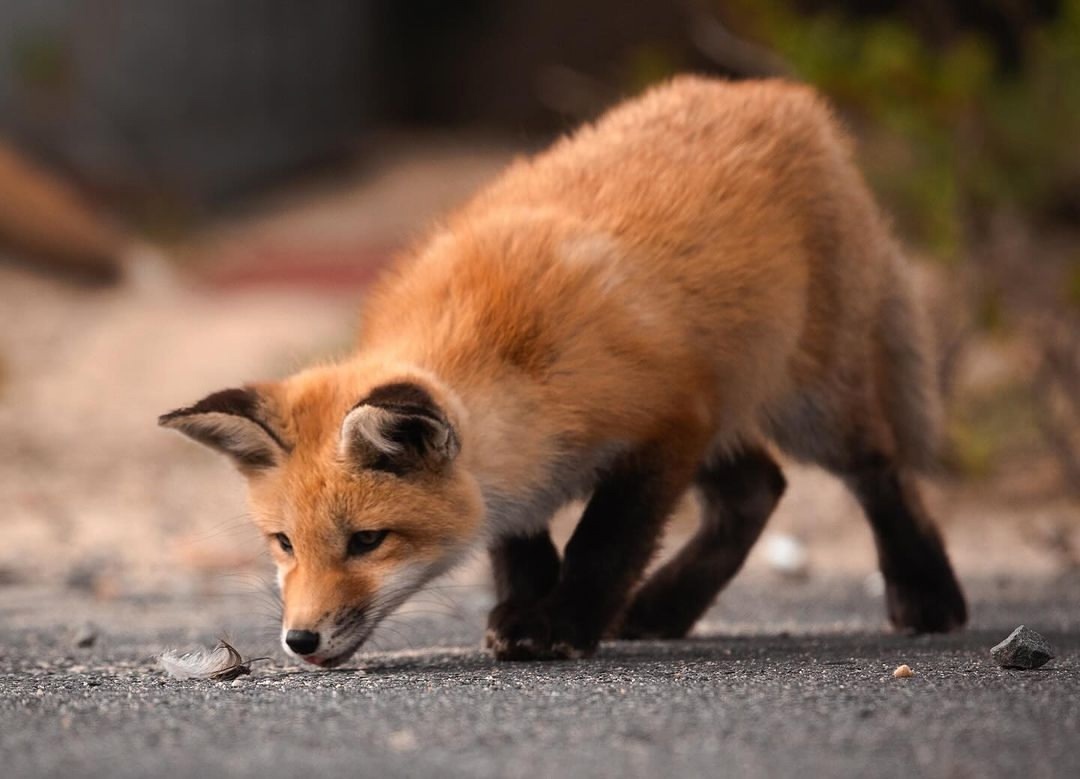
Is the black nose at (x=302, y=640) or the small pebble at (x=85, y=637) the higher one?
the black nose at (x=302, y=640)

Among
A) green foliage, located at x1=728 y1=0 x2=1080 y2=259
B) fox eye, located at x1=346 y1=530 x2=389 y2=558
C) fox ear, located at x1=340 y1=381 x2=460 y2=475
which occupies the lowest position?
fox eye, located at x1=346 y1=530 x2=389 y2=558

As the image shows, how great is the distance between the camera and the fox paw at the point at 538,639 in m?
4.25

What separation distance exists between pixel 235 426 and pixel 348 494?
43cm

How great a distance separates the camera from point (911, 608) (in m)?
5.32

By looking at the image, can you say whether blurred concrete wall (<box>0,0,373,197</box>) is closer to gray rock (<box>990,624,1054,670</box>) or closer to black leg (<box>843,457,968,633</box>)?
black leg (<box>843,457,968,633</box>)

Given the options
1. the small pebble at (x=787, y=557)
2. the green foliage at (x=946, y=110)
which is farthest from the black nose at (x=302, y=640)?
the green foliage at (x=946, y=110)

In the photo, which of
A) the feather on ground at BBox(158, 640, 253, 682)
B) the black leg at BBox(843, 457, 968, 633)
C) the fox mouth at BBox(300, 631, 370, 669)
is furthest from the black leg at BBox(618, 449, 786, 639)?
the feather on ground at BBox(158, 640, 253, 682)

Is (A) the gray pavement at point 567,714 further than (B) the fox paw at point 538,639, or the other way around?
(B) the fox paw at point 538,639

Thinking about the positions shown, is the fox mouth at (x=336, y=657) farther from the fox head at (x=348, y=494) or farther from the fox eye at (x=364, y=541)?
the fox eye at (x=364, y=541)

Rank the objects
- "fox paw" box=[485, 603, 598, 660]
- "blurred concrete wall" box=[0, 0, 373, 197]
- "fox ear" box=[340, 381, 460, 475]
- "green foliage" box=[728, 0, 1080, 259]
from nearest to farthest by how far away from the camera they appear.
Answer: "fox ear" box=[340, 381, 460, 475] → "fox paw" box=[485, 603, 598, 660] → "green foliage" box=[728, 0, 1080, 259] → "blurred concrete wall" box=[0, 0, 373, 197]

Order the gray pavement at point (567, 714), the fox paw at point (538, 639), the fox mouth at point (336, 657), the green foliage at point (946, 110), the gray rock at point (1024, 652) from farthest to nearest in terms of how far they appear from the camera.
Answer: the green foliage at point (946, 110) < the fox paw at point (538, 639) < the fox mouth at point (336, 657) < the gray rock at point (1024, 652) < the gray pavement at point (567, 714)

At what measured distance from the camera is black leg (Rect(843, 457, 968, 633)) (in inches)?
210

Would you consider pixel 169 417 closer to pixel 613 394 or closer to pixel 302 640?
pixel 302 640

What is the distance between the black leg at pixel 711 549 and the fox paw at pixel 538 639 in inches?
36.7
